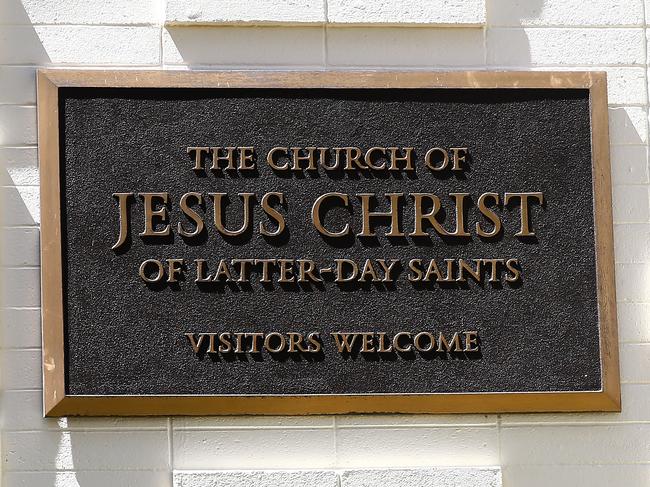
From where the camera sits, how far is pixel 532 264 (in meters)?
4.40

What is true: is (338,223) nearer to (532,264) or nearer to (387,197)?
(387,197)

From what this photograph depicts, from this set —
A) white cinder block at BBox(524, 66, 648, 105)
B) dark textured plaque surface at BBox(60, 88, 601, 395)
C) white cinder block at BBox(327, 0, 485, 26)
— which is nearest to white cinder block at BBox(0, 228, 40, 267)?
dark textured plaque surface at BBox(60, 88, 601, 395)

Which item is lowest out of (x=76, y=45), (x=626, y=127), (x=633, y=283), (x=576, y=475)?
(x=576, y=475)

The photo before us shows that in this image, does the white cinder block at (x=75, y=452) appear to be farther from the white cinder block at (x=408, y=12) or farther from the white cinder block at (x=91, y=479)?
the white cinder block at (x=408, y=12)

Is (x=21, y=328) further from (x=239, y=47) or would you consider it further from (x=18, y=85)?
(x=239, y=47)

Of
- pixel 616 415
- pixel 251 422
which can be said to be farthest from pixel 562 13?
pixel 251 422

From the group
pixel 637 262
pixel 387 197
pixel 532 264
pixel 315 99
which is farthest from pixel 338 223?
pixel 637 262

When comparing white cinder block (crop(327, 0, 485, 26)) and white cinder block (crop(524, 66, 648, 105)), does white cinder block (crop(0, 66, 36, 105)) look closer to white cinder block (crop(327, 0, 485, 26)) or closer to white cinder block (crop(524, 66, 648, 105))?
white cinder block (crop(327, 0, 485, 26))

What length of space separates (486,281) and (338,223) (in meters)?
0.67

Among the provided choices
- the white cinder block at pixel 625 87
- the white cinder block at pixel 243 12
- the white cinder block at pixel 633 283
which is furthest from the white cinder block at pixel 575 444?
the white cinder block at pixel 243 12

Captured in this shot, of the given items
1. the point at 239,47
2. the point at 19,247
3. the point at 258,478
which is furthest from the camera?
the point at 239,47

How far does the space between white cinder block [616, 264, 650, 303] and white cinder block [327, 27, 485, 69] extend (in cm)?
109

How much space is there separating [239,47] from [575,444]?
87.4 inches

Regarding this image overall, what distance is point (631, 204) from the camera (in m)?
4.50
